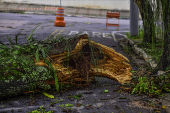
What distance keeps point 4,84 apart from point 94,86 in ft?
5.23

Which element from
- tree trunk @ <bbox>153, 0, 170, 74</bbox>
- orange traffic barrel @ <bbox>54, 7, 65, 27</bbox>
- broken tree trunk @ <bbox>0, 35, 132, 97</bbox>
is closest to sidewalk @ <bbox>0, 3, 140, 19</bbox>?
orange traffic barrel @ <bbox>54, 7, 65, 27</bbox>

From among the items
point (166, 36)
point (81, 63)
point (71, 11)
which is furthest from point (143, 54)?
point (71, 11)

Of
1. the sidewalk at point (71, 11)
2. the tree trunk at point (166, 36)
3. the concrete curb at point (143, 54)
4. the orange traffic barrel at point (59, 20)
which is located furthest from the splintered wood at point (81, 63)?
the sidewalk at point (71, 11)

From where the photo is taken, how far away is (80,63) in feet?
13.8

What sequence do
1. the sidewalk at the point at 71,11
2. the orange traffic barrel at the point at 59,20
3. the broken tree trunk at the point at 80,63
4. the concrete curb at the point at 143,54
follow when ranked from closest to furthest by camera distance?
the broken tree trunk at the point at 80,63 → the concrete curb at the point at 143,54 → the orange traffic barrel at the point at 59,20 → the sidewalk at the point at 71,11

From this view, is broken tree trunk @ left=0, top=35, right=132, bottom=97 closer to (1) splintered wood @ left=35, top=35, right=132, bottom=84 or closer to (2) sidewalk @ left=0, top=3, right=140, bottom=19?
(1) splintered wood @ left=35, top=35, right=132, bottom=84

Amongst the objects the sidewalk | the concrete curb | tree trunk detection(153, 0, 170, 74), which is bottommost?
the concrete curb

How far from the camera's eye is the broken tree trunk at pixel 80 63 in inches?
157

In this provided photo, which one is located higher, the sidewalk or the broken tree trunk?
the sidewalk

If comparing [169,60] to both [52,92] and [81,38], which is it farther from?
[52,92]

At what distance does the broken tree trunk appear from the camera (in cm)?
398

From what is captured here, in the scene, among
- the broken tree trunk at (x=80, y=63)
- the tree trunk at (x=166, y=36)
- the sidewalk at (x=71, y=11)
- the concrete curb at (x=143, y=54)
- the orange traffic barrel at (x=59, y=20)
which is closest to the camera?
the tree trunk at (x=166, y=36)

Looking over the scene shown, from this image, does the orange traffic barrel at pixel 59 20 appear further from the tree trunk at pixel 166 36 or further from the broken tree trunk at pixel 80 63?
the tree trunk at pixel 166 36

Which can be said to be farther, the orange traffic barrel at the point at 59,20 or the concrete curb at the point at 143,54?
the orange traffic barrel at the point at 59,20
